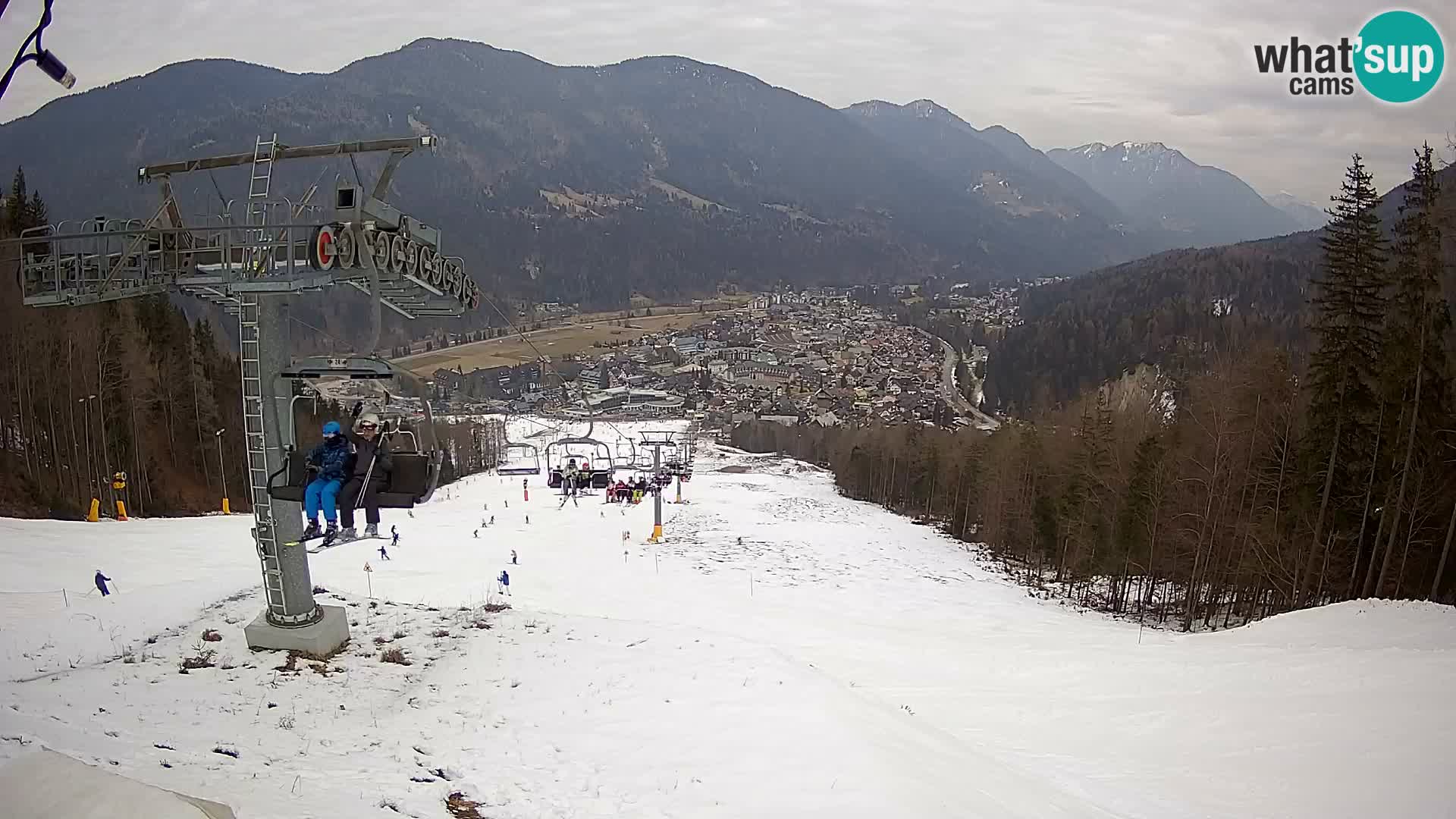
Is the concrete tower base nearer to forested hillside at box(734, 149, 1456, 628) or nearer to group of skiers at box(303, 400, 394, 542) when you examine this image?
group of skiers at box(303, 400, 394, 542)

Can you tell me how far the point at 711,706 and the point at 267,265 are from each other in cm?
782

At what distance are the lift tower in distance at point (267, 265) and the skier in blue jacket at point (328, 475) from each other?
0.77m

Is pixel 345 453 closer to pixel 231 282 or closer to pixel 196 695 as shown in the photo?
pixel 231 282

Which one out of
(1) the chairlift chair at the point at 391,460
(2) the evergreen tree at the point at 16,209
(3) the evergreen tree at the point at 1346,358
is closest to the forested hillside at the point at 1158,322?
(3) the evergreen tree at the point at 1346,358

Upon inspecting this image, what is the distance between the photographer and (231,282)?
966 cm

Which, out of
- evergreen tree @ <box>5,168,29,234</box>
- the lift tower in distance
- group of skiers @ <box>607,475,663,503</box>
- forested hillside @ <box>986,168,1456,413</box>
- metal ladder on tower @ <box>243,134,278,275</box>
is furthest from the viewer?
forested hillside @ <box>986,168,1456,413</box>

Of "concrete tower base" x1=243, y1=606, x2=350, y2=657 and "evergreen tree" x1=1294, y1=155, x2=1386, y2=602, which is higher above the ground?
"evergreen tree" x1=1294, y1=155, x2=1386, y2=602

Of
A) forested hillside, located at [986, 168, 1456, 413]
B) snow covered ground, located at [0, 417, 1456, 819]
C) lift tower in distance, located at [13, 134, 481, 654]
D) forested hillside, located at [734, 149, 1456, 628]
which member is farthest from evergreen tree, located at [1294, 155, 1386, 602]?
forested hillside, located at [986, 168, 1456, 413]

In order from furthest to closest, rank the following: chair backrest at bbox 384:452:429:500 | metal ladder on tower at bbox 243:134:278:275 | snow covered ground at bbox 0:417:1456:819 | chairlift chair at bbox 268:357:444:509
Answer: metal ladder on tower at bbox 243:134:278:275 → chair backrest at bbox 384:452:429:500 → chairlift chair at bbox 268:357:444:509 → snow covered ground at bbox 0:417:1456:819

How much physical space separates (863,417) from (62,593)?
94.6m

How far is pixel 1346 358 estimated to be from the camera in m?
19.3

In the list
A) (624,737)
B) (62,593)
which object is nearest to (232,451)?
(62,593)

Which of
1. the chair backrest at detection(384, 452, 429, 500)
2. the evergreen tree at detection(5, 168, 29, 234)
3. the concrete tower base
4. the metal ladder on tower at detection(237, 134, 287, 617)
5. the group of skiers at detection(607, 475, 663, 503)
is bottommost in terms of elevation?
the group of skiers at detection(607, 475, 663, 503)

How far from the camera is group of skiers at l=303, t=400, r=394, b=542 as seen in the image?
855 cm
